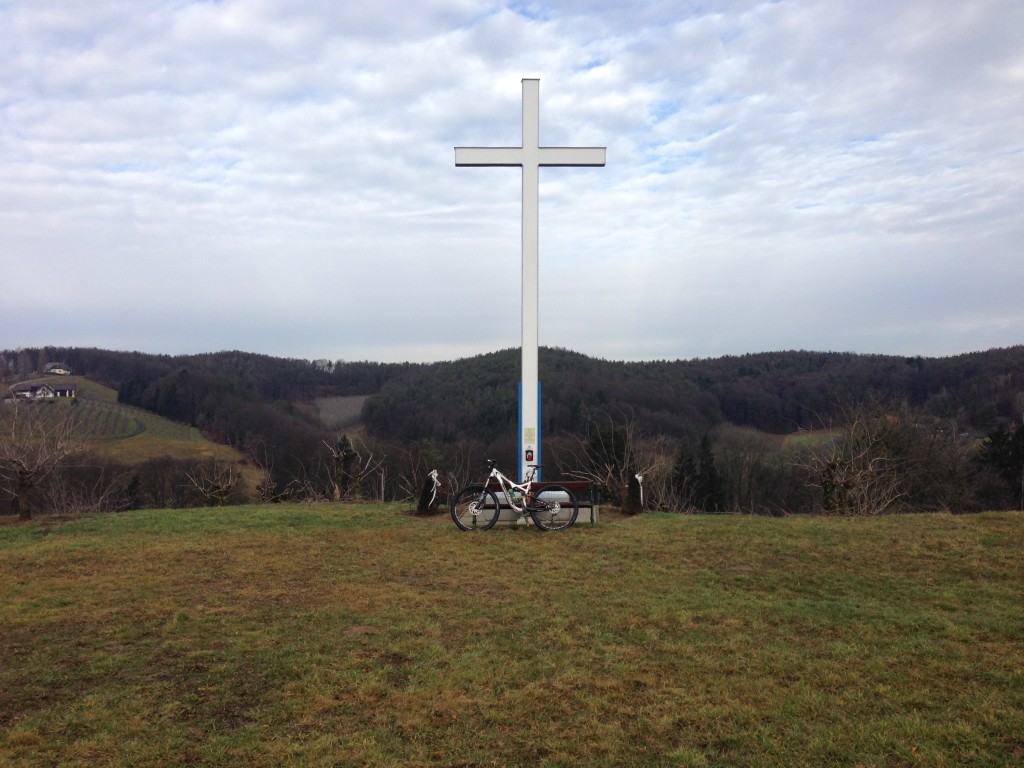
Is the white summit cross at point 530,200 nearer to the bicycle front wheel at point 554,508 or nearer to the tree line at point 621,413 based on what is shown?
the bicycle front wheel at point 554,508

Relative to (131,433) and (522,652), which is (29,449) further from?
(131,433)

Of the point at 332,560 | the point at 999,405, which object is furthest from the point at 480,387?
the point at 332,560

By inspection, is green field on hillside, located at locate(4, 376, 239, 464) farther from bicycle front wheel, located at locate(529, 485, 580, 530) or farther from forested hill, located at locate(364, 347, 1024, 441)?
bicycle front wheel, located at locate(529, 485, 580, 530)

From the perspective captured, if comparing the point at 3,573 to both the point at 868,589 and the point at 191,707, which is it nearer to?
the point at 191,707

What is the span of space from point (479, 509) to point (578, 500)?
4.57 feet

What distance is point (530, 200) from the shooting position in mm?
9797

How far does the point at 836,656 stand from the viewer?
4234 millimetres

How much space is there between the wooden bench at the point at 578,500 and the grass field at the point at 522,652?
1.23 metres

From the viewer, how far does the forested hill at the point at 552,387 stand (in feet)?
120

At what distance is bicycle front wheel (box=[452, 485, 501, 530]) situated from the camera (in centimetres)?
891

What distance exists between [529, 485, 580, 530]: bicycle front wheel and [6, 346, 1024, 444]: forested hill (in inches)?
820

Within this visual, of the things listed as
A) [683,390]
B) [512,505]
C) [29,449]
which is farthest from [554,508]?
[683,390]


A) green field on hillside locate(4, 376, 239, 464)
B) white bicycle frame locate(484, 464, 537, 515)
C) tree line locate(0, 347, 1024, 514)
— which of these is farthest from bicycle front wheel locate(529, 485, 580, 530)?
green field on hillside locate(4, 376, 239, 464)

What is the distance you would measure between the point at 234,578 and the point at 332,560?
103 cm
